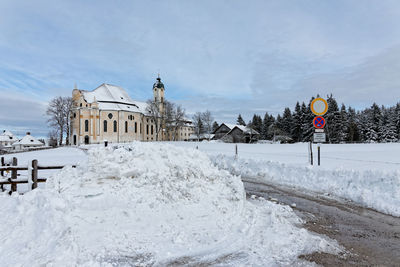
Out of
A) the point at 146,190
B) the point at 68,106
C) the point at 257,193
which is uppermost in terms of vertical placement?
the point at 68,106

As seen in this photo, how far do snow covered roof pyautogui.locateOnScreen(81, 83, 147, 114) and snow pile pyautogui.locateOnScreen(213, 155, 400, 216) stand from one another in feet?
195

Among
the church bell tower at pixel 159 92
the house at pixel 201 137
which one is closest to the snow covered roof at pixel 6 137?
the church bell tower at pixel 159 92

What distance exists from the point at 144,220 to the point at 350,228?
4.67m

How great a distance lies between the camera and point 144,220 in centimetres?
532

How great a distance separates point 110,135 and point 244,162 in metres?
55.4

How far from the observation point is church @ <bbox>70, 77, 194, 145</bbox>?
199 feet

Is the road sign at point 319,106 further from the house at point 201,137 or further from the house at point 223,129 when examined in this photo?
the house at point 201,137

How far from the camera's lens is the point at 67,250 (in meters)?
3.92

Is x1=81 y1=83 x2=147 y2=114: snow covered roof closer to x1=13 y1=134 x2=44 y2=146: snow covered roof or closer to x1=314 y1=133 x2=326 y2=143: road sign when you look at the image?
x1=13 y1=134 x2=44 y2=146: snow covered roof

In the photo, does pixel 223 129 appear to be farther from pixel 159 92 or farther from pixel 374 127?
pixel 374 127

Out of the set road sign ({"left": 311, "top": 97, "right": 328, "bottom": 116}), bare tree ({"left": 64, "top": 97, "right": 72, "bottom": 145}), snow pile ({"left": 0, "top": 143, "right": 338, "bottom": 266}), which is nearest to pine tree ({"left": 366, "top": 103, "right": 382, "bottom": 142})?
road sign ({"left": 311, "top": 97, "right": 328, "bottom": 116})

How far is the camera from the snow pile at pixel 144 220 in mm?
4086

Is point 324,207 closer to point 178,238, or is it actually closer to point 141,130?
point 178,238

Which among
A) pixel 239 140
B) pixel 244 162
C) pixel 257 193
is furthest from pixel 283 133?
pixel 257 193
